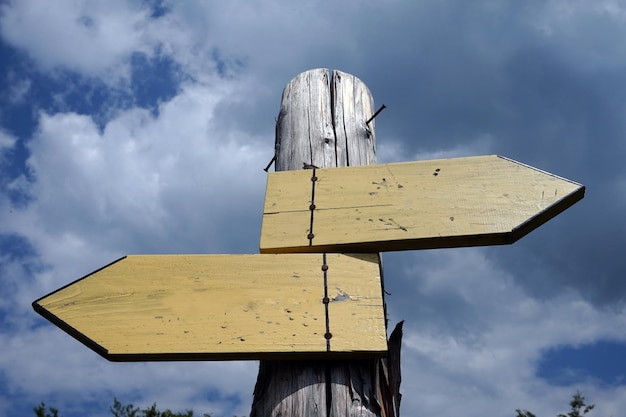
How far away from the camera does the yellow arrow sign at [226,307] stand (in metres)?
1.92

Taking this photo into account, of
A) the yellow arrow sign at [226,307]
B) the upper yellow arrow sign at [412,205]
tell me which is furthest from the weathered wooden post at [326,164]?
the upper yellow arrow sign at [412,205]

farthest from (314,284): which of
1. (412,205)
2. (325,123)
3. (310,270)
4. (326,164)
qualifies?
(325,123)

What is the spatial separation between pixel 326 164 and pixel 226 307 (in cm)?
77

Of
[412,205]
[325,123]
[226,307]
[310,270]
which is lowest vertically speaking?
[226,307]

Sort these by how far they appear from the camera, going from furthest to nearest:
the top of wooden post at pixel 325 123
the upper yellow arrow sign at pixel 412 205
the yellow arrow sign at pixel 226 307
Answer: the top of wooden post at pixel 325 123, the upper yellow arrow sign at pixel 412 205, the yellow arrow sign at pixel 226 307

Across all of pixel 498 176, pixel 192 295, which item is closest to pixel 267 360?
pixel 192 295

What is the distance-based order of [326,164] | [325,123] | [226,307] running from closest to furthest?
[226,307]
[326,164]
[325,123]

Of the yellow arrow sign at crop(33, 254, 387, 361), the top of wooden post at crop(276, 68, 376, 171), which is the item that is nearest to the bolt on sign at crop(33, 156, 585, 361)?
the yellow arrow sign at crop(33, 254, 387, 361)

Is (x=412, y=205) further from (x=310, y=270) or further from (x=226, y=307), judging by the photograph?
(x=226, y=307)

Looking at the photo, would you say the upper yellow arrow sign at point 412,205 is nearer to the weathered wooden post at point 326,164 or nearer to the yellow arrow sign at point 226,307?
the yellow arrow sign at point 226,307

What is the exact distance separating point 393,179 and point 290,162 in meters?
0.47

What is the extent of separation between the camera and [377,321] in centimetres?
197

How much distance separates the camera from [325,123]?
2598 mm

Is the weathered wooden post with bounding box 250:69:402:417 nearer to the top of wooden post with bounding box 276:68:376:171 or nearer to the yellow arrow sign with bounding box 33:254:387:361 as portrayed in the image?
the top of wooden post with bounding box 276:68:376:171
